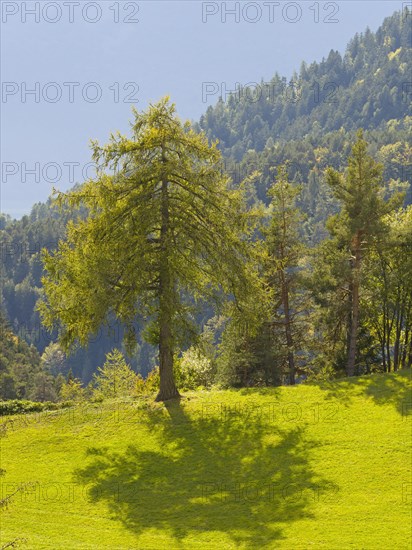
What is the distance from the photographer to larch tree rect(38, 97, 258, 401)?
94.2 feet

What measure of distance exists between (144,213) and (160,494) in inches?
509

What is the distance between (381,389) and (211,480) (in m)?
10.7

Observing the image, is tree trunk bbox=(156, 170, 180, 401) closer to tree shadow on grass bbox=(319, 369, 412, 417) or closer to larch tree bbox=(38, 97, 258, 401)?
larch tree bbox=(38, 97, 258, 401)

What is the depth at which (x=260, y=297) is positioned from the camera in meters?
31.1

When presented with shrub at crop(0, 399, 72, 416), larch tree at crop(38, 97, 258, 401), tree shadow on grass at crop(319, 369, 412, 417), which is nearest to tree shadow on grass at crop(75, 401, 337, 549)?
tree shadow on grass at crop(319, 369, 412, 417)

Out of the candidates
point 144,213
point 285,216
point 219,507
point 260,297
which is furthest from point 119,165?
point 219,507

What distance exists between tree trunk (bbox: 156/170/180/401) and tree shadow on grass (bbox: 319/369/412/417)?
305 inches

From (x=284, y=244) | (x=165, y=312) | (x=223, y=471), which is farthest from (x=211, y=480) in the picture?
(x=284, y=244)

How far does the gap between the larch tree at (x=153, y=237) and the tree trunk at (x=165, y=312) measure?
0.16 ft

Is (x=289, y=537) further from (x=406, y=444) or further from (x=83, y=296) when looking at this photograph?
(x=83, y=296)

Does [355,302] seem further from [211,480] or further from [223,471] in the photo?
[211,480]

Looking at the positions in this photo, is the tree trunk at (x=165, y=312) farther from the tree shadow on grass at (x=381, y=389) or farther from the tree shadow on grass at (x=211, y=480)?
the tree shadow on grass at (x=381, y=389)

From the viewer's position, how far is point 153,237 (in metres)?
30.6

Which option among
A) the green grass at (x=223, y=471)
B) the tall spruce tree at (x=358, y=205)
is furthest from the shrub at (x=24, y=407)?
the tall spruce tree at (x=358, y=205)
